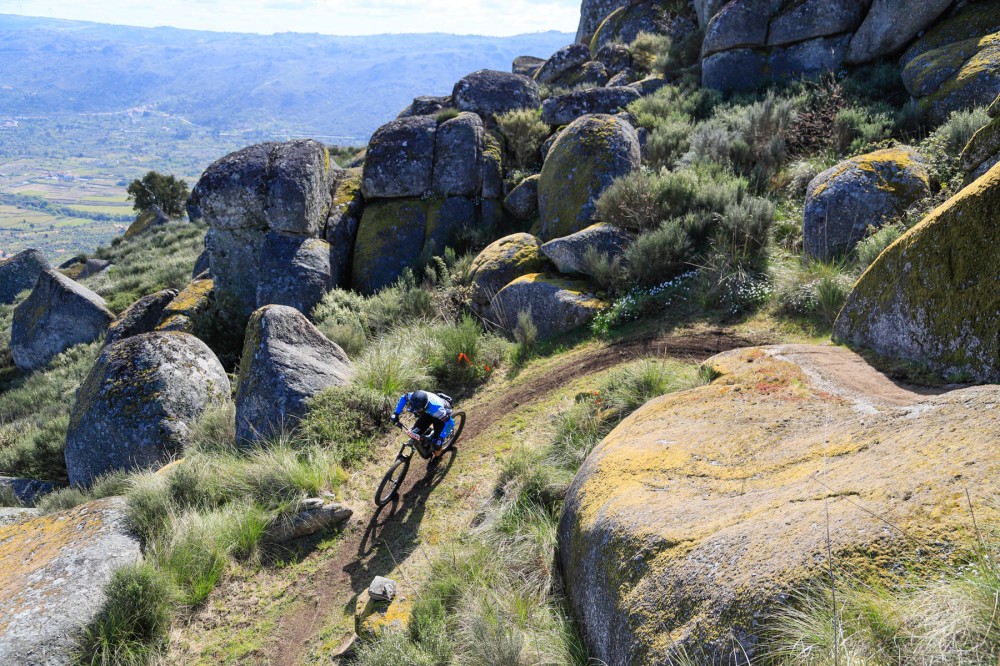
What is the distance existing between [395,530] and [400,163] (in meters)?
10.8

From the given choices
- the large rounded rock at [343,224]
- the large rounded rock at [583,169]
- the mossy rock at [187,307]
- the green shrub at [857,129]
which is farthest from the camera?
the large rounded rock at [343,224]

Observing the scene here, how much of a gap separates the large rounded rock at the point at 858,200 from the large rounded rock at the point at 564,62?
56.2 feet

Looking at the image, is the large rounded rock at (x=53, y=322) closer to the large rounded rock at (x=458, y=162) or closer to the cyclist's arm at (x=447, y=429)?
the large rounded rock at (x=458, y=162)

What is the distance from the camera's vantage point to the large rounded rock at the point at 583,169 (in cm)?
1145

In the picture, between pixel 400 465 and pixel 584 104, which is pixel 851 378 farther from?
pixel 584 104

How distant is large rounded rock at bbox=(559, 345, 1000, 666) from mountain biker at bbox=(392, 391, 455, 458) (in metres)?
2.36

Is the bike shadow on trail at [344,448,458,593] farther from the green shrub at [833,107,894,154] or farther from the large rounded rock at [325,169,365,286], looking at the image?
the green shrub at [833,107,894,154]

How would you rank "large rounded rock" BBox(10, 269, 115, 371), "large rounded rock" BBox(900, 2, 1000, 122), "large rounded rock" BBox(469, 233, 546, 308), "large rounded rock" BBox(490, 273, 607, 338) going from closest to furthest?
"large rounded rock" BBox(490, 273, 607, 338) < "large rounded rock" BBox(900, 2, 1000, 122) < "large rounded rock" BBox(469, 233, 546, 308) < "large rounded rock" BBox(10, 269, 115, 371)

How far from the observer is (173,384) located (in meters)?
8.38

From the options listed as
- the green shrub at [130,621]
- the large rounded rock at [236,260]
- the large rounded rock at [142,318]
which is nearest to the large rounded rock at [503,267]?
the large rounded rock at [236,260]

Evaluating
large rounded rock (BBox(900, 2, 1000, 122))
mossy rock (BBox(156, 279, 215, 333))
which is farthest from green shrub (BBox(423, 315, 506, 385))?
large rounded rock (BBox(900, 2, 1000, 122))

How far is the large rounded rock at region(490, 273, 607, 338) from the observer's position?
9297 mm

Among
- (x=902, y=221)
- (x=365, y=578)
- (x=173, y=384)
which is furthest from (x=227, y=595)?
(x=902, y=221)

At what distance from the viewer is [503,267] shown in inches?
423
